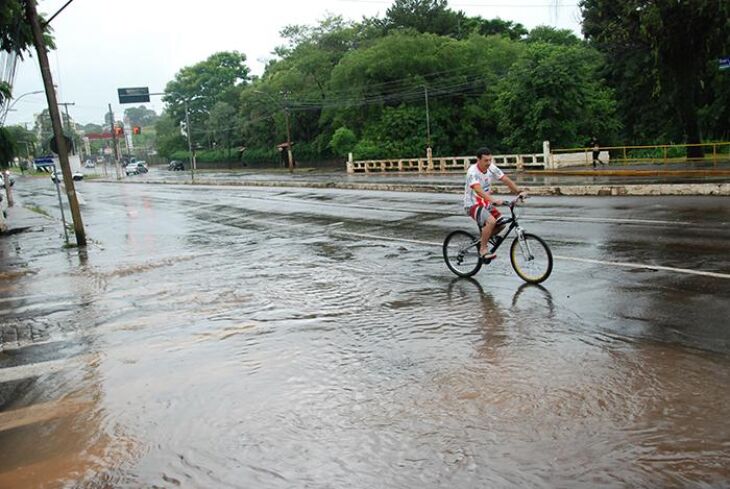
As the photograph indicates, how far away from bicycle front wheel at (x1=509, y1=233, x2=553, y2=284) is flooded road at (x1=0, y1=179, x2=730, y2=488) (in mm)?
202

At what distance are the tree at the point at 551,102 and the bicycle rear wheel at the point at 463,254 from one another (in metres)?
33.9

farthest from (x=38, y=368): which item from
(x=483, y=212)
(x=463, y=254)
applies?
(x=483, y=212)

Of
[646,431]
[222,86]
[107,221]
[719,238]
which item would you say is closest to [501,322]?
[646,431]

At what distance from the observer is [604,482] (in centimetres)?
356

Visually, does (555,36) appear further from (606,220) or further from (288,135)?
(606,220)

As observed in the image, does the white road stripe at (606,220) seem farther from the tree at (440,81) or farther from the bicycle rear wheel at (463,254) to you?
the tree at (440,81)

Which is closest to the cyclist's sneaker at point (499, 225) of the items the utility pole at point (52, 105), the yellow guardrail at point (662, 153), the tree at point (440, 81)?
the utility pole at point (52, 105)

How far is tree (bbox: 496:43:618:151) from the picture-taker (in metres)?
40.5

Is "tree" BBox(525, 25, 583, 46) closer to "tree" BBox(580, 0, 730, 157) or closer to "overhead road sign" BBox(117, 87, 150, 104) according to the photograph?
"tree" BBox(580, 0, 730, 157)

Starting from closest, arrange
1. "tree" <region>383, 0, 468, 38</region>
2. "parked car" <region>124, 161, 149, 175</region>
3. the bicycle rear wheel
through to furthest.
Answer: the bicycle rear wheel, "tree" <region>383, 0, 468, 38</region>, "parked car" <region>124, 161, 149, 175</region>

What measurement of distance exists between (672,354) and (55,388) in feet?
18.2

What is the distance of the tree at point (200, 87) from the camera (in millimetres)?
107750

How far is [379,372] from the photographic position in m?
5.48

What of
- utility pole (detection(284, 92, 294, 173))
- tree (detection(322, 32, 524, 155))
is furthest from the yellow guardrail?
utility pole (detection(284, 92, 294, 173))
